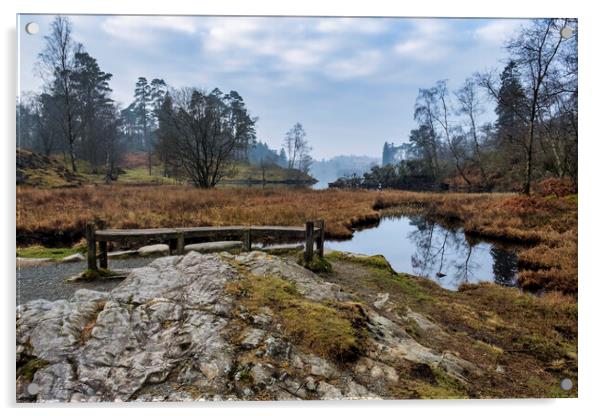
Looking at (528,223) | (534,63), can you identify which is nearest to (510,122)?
(534,63)

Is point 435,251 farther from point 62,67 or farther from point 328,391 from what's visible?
A: point 62,67

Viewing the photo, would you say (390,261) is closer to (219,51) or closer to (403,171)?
(403,171)

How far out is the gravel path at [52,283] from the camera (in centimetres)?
478

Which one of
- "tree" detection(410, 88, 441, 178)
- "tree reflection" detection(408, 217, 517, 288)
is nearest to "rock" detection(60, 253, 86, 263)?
"tree" detection(410, 88, 441, 178)

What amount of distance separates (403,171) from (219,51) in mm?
6041

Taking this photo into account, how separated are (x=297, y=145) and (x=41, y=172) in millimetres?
4526

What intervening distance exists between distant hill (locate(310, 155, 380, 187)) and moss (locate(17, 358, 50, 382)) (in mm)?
5689

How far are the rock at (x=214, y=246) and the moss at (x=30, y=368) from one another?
3853 mm

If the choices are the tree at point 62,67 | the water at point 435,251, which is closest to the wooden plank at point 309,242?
the water at point 435,251

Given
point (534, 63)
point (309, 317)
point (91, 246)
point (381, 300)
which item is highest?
point (534, 63)

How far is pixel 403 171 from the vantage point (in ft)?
28.9

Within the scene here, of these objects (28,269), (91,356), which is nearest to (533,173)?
(91,356)

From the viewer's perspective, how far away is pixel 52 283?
5.40 m

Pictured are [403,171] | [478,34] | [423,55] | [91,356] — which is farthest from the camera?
[403,171]
